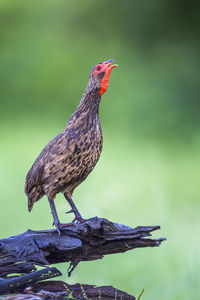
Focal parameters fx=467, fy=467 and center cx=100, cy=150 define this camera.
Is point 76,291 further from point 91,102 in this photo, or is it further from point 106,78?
point 106,78

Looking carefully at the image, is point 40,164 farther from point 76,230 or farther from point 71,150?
point 76,230

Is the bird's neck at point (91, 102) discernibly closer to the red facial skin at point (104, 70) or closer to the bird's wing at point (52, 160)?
the red facial skin at point (104, 70)

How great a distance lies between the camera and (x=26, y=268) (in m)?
3.35

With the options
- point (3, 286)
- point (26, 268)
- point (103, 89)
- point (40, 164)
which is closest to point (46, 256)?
point (26, 268)

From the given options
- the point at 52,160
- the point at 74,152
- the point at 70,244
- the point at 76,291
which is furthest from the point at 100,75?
the point at 76,291

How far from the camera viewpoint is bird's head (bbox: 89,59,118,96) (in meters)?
3.97

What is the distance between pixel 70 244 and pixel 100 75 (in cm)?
144

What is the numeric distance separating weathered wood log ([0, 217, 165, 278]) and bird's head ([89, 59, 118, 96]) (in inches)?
45.2

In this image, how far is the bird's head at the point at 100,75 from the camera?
3.97m

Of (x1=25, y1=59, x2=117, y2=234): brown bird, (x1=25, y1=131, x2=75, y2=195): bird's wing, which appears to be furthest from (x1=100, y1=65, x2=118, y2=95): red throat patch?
(x1=25, y1=131, x2=75, y2=195): bird's wing

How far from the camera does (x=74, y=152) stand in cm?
384

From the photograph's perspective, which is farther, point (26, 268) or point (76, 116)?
point (76, 116)

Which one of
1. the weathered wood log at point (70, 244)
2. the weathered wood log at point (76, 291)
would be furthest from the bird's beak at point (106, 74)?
the weathered wood log at point (76, 291)

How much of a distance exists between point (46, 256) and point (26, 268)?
0.27 m
